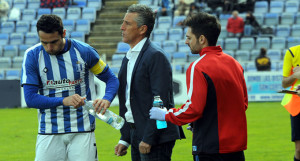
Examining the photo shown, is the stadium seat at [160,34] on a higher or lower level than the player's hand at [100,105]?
lower

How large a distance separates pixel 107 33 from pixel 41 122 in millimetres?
19878

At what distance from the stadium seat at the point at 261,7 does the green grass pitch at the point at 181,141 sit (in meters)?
7.16

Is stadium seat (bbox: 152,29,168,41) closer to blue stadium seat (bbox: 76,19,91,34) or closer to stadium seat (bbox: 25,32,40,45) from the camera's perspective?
blue stadium seat (bbox: 76,19,91,34)

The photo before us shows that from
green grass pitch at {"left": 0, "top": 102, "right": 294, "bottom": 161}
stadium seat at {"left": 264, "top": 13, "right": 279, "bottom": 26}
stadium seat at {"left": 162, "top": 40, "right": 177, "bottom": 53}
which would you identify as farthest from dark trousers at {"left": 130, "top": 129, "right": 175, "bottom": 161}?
stadium seat at {"left": 264, "top": 13, "right": 279, "bottom": 26}

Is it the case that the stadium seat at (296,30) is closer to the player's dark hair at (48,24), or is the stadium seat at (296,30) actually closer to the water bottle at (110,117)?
the water bottle at (110,117)

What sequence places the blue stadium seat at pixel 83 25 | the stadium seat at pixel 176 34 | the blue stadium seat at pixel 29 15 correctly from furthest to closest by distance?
the blue stadium seat at pixel 29 15
the blue stadium seat at pixel 83 25
the stadium seat at pixel 176 34

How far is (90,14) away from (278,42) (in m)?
8.48

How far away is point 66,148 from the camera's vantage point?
4992mm

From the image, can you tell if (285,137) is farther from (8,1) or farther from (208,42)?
(8,1)

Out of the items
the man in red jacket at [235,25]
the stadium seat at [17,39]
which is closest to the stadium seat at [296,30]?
the man in red jacket at [235,25]

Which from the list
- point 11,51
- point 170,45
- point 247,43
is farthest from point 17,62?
point 247,43

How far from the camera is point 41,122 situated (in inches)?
197

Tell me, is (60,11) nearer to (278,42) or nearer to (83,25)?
(83,25)

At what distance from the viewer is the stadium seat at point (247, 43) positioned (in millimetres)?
21078
